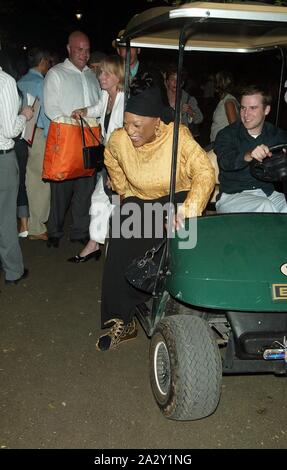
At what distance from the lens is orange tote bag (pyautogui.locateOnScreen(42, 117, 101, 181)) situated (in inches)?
197

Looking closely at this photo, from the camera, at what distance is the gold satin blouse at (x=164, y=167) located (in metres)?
3.19

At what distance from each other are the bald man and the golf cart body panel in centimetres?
267

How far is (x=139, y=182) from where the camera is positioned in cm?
345

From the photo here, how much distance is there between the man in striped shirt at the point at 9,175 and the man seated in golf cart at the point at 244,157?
162cm

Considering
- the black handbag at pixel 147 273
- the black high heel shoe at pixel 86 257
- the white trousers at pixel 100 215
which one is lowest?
the black high heel shoe at pixel 86 257

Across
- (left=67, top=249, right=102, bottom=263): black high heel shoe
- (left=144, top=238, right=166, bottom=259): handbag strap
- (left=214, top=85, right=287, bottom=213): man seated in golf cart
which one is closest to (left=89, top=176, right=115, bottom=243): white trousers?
(left=67, top=249, right=102, bottom=263): black high heel shoe

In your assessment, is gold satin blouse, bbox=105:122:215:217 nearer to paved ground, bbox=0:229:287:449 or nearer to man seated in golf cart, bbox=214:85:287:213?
man seated in golf cart, bbox=214:85:287:213

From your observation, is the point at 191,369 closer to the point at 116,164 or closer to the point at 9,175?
the point at 116,164

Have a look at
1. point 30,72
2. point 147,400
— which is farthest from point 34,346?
point 30,72

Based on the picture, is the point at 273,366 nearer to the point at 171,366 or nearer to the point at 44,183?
the point at 171,366

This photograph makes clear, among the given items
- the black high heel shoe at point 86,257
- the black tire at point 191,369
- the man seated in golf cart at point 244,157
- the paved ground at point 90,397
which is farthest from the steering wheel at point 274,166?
the black high heel shoe at point 86,257

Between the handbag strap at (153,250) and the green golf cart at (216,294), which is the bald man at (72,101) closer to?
the green golf cart at (216,294)

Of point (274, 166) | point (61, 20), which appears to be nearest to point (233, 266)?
point (274, 166)

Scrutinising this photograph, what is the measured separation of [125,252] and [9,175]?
1414mm
